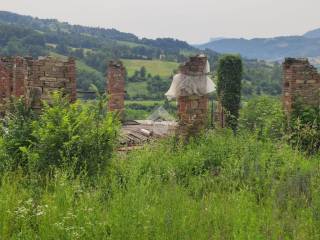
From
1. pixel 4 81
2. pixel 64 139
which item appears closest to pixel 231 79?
pixel 4 81

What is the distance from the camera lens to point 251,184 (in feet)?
21.9

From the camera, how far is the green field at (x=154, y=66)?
84375 mm

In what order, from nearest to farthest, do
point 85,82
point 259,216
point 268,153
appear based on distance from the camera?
point 259,216, point 268,153, point 85,82

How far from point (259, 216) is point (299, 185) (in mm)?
1053

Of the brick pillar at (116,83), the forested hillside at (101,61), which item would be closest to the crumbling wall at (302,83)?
the brick pillar at (116,83)

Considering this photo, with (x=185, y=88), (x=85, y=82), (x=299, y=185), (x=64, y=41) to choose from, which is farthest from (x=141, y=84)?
(x=299, y=185)

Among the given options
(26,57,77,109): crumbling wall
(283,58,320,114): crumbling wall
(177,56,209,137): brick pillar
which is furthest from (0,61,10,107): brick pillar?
(283,58,320,114): crumbling wall

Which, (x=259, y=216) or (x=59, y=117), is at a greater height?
(x=59, y=117)

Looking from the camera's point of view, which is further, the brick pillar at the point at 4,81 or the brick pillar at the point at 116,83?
the brick pillar at the point at 116,83

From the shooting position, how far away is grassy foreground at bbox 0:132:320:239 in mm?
4664

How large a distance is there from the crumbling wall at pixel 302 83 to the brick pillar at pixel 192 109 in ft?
7.70

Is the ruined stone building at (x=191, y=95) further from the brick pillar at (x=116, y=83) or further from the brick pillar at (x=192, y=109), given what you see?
the brick pillar at (x=116, y=83)

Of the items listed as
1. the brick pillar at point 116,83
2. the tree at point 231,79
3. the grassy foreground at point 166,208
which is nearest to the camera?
the grassy foreground at point 166,208

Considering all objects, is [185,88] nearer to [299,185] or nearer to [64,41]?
[299,185]
